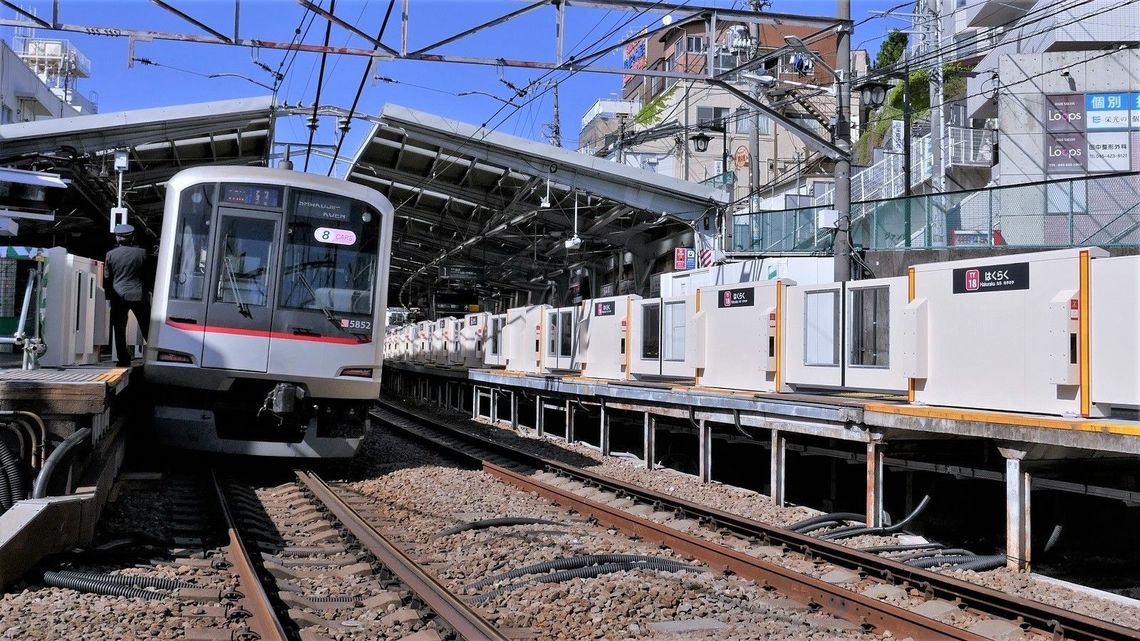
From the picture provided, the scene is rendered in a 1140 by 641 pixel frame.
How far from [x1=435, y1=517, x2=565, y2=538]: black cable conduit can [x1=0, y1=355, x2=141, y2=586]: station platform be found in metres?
2.61

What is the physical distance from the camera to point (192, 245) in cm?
1046

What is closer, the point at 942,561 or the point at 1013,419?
the point at 1013,419

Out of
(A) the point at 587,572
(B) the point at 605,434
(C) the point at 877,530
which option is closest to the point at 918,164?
(B) the point at 605,434

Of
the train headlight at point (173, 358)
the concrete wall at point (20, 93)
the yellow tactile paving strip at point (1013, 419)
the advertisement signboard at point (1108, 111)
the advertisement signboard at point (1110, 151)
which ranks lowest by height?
the yellow tactile paving strip at point (1013, 419)

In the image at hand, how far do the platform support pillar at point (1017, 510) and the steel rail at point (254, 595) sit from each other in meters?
5.01

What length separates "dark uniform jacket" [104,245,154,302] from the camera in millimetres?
9977

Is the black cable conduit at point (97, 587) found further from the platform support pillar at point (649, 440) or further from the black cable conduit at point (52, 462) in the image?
the platform support pillar at point (649, 440)

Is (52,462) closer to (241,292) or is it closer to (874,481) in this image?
(241,292)

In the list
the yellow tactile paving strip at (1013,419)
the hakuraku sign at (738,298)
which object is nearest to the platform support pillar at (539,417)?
the hakuraku sign at (738,298)

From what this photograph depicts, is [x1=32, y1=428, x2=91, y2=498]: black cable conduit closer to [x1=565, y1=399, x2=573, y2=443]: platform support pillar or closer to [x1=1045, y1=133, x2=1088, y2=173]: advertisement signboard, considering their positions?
[x1=565, y1=399, x2=573, y2=443]: platform support pillar

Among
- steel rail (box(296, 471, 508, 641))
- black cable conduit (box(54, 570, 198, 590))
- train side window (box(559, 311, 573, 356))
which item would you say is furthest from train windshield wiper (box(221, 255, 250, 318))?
train side window (box(559, 311, 573, 356))

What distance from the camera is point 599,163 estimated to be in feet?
66.1

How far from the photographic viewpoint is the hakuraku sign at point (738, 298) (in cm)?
1166

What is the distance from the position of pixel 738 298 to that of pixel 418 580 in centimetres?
671
